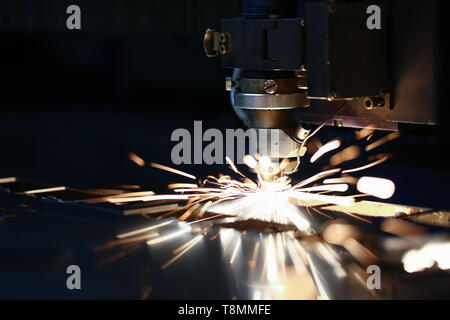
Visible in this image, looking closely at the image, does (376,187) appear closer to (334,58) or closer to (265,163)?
(265,163)

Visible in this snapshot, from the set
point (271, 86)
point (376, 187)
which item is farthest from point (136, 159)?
point (271, 86)

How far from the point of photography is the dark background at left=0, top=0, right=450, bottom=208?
2.65m

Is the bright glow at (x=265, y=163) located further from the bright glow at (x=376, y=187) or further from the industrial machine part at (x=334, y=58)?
the bright glow at (x=376, y=187)

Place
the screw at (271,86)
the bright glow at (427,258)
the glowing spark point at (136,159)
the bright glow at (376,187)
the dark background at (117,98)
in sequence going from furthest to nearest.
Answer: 1. the glowing spark point at (136,159)
2. the dark background at (117,98)
3. the bright glow at (376,187)
4. the screw at (271,86)
5. the bright glow at (427,258)

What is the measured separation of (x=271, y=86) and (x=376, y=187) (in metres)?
0.61

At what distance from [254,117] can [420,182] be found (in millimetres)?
755

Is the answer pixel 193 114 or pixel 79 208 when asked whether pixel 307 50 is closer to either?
pixel 79 208

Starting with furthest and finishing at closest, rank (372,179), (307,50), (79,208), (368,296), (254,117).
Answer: (372,179)
(79,208)
(254,117)
(307,50)
(368,296)

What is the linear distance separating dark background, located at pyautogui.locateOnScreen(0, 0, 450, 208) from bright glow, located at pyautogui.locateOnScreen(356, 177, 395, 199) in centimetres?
5

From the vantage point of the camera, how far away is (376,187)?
232 cm

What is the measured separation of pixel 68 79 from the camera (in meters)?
4.34

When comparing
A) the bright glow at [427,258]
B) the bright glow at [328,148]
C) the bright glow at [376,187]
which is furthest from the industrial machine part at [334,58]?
the bright glow at [328,148]

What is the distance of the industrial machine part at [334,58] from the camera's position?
176 centimetres

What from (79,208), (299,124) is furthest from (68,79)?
(299,124)
